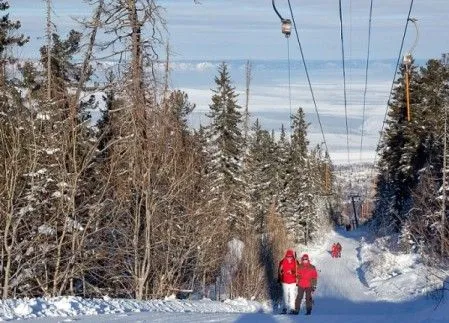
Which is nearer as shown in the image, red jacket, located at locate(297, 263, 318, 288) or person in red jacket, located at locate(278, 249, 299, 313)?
red jacket, located at locate(297, 263, 318, 288)

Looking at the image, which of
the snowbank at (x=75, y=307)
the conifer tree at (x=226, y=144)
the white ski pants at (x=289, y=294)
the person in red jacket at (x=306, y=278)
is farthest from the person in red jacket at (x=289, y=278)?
the conifer tree at (x=226, y=144)

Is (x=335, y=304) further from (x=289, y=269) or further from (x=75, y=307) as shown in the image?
(x=75, y=307)

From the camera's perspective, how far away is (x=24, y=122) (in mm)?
20750

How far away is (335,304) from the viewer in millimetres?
40281

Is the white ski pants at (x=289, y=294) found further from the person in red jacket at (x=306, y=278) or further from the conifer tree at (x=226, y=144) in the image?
the conifer tree at (x=226, y=144)

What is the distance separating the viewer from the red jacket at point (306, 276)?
61.0ft

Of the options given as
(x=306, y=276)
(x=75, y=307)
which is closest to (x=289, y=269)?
(x=306, y=276)

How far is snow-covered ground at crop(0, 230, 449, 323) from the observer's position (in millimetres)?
12727


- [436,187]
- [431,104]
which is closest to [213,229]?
[436,187]

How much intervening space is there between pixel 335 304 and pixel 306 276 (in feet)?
73.8

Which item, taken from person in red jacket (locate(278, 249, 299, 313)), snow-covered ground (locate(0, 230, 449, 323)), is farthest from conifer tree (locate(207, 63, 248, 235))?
person in red jacket (locate(278, 249, 299, 313))

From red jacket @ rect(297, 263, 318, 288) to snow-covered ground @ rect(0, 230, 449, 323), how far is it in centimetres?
79

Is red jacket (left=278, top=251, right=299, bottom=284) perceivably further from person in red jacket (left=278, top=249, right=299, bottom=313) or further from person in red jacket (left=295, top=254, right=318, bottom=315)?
person in red jacket (left=295, top=254, right=318, bottom=315)

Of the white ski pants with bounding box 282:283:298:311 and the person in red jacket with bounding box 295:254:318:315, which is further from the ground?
the person in red jacket with bounding box 295:254:318:315
